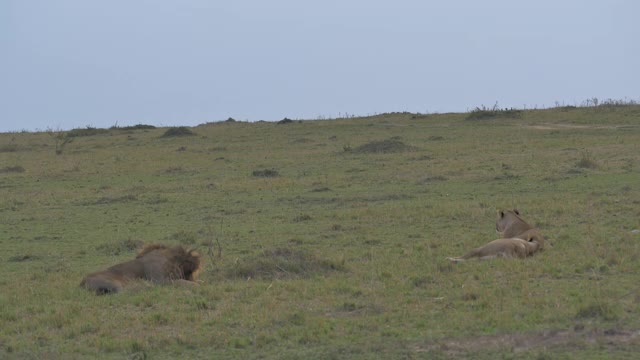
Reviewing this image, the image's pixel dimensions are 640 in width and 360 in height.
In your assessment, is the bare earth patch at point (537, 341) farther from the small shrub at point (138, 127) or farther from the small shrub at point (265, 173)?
the small shrub at point (138, 127)

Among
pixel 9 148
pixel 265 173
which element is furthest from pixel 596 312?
pixel 9 148

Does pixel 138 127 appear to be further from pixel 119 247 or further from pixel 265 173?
pixel 119 247

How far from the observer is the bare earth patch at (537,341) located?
684 cm

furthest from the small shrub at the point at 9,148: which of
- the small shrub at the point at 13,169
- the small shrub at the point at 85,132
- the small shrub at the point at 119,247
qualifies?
the small shrub at the point at 119,247

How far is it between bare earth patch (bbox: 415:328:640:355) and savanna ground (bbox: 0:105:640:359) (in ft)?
0.07

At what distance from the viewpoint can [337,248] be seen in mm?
12297

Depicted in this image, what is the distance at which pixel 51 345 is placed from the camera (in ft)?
24.9

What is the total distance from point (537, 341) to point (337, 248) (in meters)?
5.51

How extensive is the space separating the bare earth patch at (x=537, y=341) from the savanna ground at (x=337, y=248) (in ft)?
0.07

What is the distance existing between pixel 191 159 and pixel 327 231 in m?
14.8

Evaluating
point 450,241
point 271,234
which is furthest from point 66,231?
point 450,241

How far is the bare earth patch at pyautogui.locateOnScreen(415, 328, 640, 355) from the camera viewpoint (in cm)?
684

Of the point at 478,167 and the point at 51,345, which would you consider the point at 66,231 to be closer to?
the point at 51,345

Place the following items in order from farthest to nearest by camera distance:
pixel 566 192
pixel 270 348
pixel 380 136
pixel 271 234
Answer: pixel 380 136
pixel 566 192
pixel 271 234
pixel 270 348
